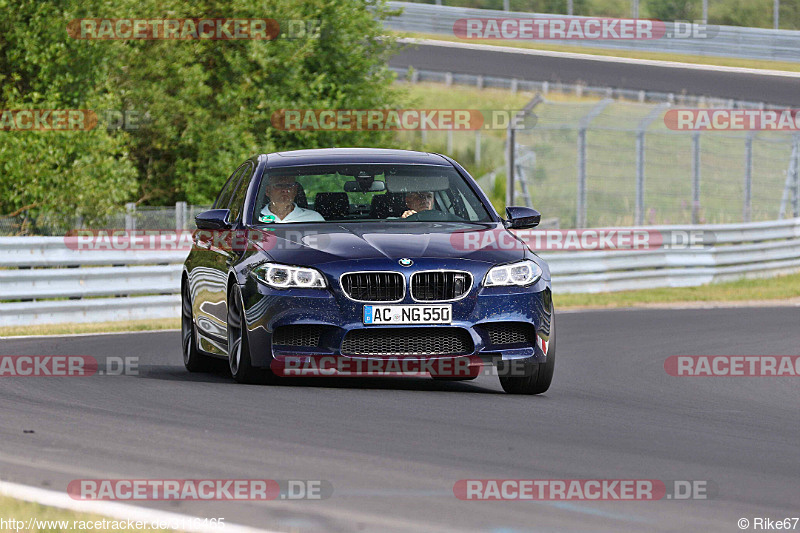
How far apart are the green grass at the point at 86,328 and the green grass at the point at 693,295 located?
6.32 meters

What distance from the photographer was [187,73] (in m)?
27.7

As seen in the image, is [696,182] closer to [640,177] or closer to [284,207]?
[640,177]

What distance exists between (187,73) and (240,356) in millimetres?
18409

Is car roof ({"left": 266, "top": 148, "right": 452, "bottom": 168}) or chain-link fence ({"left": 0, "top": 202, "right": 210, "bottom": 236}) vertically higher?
car roof ({"left": 266, "top": 148, "right": 452, "bottom": 168})

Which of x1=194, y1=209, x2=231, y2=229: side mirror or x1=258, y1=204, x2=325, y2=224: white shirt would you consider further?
x1=194, y1=209, x2=231, y2=229: side mirror

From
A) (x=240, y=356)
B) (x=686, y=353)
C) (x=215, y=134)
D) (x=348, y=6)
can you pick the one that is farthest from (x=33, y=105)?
(x=240, y=356)

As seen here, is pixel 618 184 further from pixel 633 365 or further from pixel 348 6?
pixel 633 365

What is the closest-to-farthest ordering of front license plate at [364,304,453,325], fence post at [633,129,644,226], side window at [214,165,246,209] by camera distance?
front license plate at [364,304,453,325], side window at [214,165,246,209], fence post at [633,129,644,226]

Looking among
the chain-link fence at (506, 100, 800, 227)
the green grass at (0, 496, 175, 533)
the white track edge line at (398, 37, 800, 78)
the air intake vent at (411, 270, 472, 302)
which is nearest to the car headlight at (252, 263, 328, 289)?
the air intake vent at (411, 270, 472, 302)

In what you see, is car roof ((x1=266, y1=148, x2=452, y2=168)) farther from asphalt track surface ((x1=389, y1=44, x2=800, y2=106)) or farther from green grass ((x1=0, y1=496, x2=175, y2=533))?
asphalt track surface ((x1=389, y1=44, x2=800, y2=106))

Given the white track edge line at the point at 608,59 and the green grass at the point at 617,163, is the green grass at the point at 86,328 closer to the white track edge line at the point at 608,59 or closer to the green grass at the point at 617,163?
the green grass at the point at 617,163

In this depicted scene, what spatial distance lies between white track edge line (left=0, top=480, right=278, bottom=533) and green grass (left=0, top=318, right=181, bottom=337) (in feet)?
30.7

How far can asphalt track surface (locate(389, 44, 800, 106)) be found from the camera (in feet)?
126

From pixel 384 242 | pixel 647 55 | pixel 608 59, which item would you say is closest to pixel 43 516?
pixel 384 242
